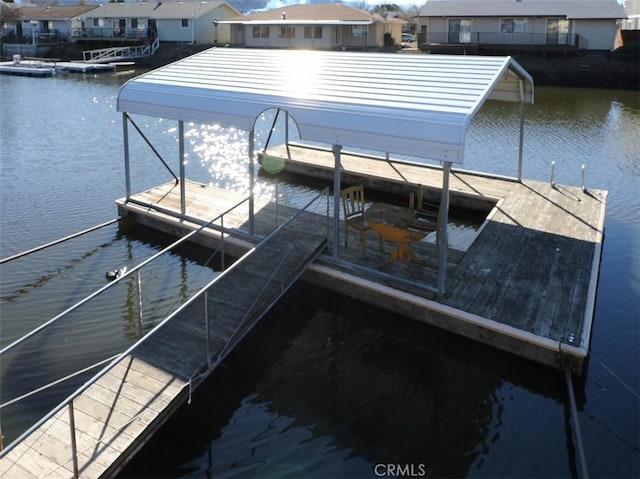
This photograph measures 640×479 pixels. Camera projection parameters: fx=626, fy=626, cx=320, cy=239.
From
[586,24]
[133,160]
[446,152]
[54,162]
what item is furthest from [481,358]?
[586,24]

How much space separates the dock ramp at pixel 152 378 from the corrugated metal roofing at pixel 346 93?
7.20ft

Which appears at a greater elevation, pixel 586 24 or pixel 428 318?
pixel 586 24

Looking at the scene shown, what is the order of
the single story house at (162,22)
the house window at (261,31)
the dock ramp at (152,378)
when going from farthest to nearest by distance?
the single story house at (162,22)
the house window at (261,31)
the dock ramp at (152,378)

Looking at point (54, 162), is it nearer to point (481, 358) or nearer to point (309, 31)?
point (481, 358)

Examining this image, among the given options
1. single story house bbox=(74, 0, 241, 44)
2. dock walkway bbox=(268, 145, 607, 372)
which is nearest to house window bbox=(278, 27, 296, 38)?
single story house bbox=(74, 0, 241, 44)

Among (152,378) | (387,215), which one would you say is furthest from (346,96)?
(152,378)

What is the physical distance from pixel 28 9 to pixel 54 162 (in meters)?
59.8

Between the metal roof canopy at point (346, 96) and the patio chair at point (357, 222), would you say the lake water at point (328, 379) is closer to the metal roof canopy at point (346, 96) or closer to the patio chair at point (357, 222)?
the patio chair at point (357, 222)

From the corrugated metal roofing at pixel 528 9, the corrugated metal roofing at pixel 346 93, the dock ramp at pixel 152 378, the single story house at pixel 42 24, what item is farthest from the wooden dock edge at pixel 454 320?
the single story house at pixel 42 24

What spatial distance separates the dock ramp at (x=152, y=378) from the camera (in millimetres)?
6398

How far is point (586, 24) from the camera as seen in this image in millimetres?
42219

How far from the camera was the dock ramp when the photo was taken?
6.40 metres
